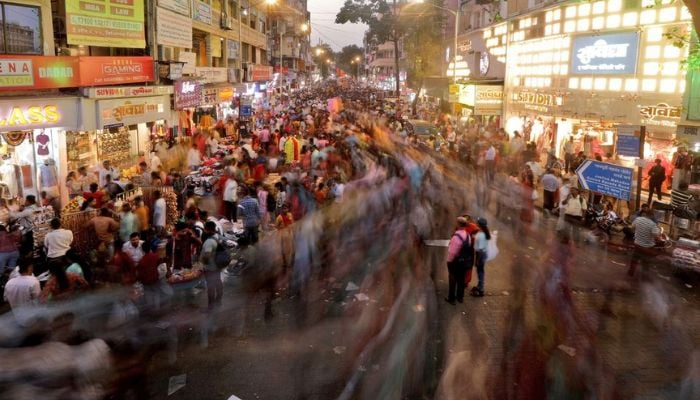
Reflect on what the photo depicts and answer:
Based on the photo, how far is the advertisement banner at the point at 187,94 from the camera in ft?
69.4

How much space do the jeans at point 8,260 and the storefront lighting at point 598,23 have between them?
18.3 meters

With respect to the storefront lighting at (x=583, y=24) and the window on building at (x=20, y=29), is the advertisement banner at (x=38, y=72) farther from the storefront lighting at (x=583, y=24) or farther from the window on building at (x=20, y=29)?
the storefront lighting at (x=583, y=24)

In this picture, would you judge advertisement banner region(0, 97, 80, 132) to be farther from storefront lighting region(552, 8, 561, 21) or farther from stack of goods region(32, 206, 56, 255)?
storefront lighting region(552, 8, 561, 21)

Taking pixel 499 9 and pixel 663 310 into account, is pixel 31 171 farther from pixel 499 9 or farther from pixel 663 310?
pixel 499 9

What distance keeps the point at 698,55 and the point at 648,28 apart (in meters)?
4.65

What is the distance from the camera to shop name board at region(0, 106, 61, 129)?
1255 centimetres

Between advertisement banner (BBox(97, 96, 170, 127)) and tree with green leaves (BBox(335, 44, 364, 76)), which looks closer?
advertisement banner (BBox(97, 96, 170, 127))

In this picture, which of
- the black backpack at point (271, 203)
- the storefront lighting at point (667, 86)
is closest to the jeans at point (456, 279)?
the black backpack at point (271, 203)

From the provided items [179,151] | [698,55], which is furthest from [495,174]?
[179,151]

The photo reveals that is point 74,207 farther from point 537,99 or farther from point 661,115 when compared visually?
point 537,99

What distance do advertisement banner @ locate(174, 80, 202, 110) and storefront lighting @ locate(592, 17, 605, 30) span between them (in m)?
14.9

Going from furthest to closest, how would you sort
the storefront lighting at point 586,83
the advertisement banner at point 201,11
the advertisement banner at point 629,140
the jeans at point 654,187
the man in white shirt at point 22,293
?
the advertisement banner at point 201,11
the storefront lighting at point 586,83
the jeans at point 654,187
the advertisement banner at point 629,140
the man in white shirt at point 22,293

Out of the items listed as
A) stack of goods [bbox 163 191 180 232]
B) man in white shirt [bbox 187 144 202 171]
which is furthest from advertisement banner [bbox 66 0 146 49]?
stack of goods [bbox 163 191 180 232]

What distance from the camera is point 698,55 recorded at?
512 inches
